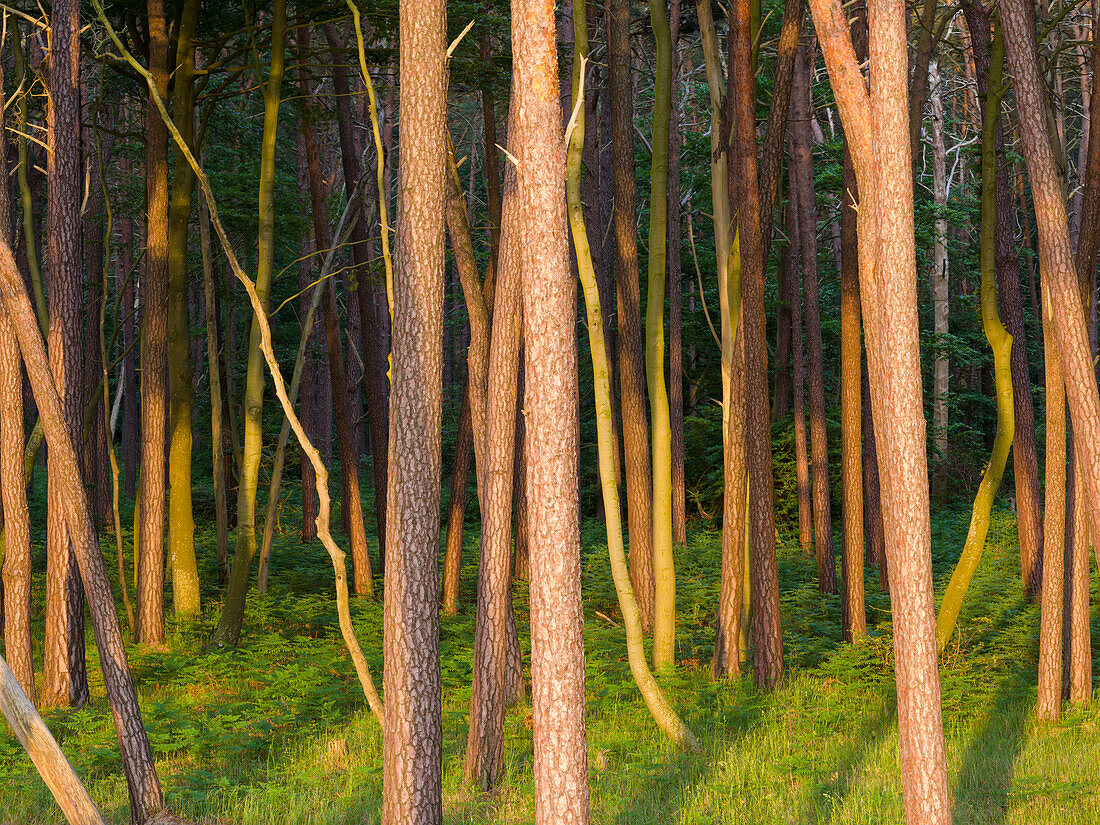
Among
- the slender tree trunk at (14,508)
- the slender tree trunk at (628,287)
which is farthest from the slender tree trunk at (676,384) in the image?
the slender tree trunk at (14,508)

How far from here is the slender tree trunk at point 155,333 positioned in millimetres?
11023

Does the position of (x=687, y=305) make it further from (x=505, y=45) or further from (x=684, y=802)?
(x=684, y=802)

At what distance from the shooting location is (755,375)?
9.11 m

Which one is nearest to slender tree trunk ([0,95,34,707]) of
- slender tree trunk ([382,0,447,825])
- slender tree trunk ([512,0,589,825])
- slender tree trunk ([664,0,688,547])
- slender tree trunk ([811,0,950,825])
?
slender tree trunk ([382,0,447,825])

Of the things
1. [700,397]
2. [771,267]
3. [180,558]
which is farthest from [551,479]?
[771,267]

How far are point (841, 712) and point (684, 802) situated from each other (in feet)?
8.67

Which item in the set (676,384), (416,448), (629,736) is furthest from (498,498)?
(676,384)

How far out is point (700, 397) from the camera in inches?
953

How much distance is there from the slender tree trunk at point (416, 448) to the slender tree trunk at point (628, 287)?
4623 mm

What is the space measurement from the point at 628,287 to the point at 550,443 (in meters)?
5.95

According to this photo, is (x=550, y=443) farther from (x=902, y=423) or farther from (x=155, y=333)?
(x=155, y=333)

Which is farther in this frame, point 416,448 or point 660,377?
point 660,377

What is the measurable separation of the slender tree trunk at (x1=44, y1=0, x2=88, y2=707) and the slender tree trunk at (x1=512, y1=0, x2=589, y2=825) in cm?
552

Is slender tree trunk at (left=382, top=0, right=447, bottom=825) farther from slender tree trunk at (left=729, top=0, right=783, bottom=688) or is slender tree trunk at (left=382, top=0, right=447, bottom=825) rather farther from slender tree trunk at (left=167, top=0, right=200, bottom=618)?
slender tree trunk at (left=167, top=0, right=200, bottom=618)
